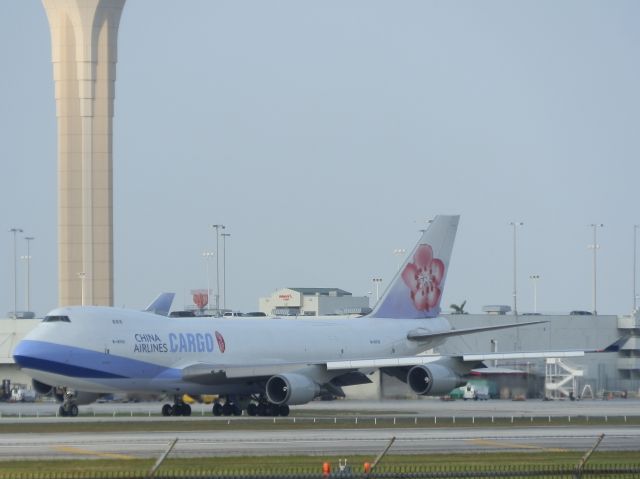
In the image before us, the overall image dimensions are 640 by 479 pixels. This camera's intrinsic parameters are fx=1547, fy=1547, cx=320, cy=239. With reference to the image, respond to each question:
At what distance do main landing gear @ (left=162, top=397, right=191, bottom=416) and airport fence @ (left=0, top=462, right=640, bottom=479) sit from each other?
32.1 m

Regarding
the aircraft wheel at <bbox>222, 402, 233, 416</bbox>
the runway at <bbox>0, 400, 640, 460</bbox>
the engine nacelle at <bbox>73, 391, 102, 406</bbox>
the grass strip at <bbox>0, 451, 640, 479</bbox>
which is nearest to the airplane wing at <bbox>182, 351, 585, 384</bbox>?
the aircraft wheel at <bbox>222, 402, 233, 416</bbox>

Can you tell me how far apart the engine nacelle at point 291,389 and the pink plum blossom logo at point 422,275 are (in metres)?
13.3

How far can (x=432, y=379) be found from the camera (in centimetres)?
6962

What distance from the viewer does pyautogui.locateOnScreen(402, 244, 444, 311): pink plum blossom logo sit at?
3226 inches

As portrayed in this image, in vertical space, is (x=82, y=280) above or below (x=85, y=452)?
above

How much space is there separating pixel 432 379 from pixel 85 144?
10035cm


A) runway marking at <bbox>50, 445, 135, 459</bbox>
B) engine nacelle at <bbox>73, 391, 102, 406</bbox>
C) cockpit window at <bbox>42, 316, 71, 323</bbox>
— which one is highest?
cockpit window at <bbox>42, 316, 71, 323</bbox>

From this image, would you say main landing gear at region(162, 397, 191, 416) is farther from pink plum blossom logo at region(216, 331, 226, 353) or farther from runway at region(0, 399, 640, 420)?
pink plum blossom logo at region(216, 331, 226, 353)

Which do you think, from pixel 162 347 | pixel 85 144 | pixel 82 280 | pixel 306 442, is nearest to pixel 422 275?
pixel 162 347

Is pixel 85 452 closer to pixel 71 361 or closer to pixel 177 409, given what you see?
pixel 71 361

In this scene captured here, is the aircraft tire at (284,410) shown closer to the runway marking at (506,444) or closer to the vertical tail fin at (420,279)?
the vertical tail fin at (420,279)

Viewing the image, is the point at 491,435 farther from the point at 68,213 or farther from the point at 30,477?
the point at 68,213

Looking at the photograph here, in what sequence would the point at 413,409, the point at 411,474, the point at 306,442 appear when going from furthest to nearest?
the point at 413,409 → the point at 306,442 → the point at 411,474

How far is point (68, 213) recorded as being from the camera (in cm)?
16375
